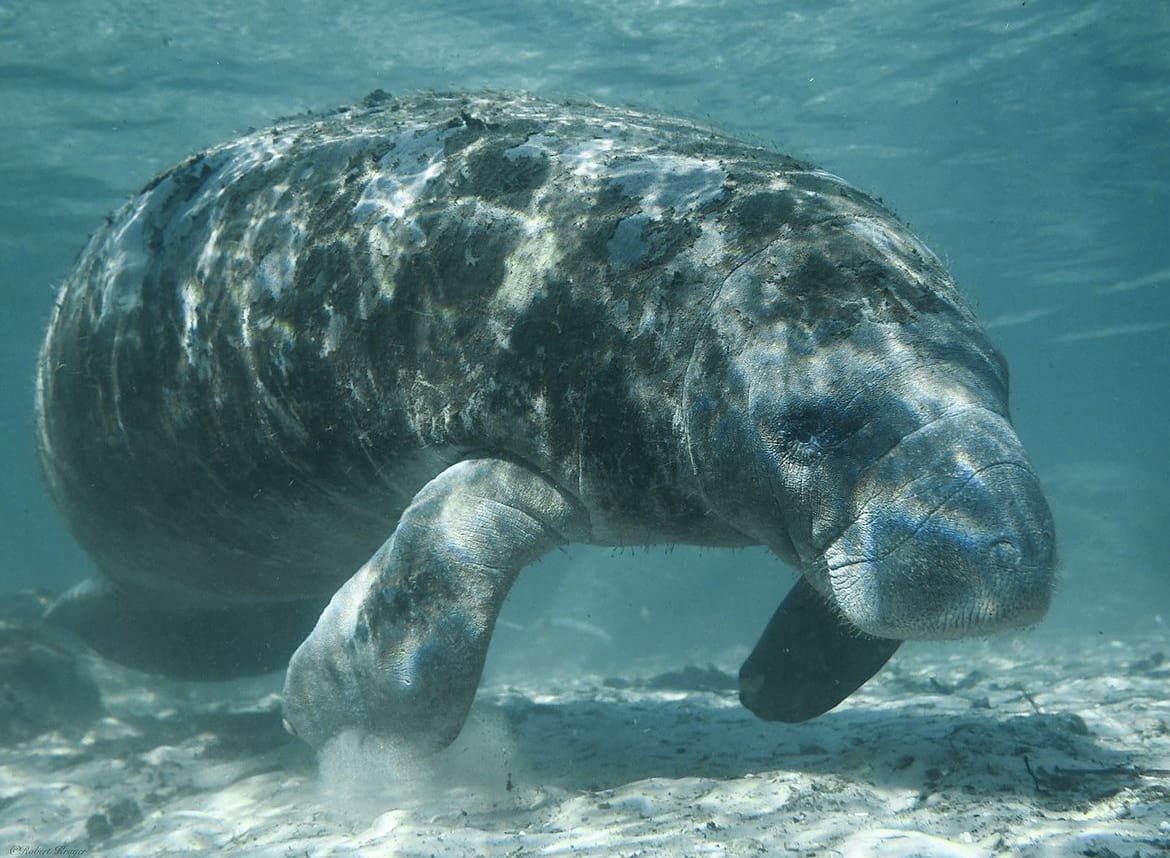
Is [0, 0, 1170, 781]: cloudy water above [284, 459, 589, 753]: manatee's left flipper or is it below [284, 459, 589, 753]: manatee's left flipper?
above

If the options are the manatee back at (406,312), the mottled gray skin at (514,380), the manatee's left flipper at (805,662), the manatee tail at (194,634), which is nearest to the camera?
the mottled gray skin at (514,380)

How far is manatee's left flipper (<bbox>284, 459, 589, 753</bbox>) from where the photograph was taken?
3.35m

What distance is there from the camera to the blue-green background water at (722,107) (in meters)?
15.8

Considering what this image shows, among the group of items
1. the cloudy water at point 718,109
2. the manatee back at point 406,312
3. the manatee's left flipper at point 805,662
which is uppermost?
the cloudy water at point 718,109

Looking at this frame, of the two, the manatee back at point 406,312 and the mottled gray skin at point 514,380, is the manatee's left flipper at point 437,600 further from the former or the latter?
the manatee back at point 406,312

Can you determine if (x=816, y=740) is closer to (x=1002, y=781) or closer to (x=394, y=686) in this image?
(x=1002, y=781)

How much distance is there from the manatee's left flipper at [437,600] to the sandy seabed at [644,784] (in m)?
0.30

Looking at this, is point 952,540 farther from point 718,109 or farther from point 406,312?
point 718,109

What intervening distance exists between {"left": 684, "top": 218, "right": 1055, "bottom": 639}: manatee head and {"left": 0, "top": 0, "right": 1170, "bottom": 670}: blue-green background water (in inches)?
405

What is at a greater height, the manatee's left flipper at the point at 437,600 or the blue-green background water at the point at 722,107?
the blue-green background water at the point at 722,107

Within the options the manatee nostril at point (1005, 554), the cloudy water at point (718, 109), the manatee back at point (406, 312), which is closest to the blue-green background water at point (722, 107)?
the cloudy water at point (718, 109)

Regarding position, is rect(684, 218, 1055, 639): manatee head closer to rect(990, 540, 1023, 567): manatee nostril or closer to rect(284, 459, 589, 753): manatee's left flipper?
rect(990, 540, 1023, 567): manatee nostril

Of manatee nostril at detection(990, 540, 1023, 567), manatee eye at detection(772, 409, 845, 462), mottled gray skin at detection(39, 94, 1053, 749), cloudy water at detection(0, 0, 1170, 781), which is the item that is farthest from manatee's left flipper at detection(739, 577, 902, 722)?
cloudy water at detection(0, 0, 1170, 781)

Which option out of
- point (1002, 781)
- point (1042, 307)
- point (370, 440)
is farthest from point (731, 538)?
point (1042, 307)
